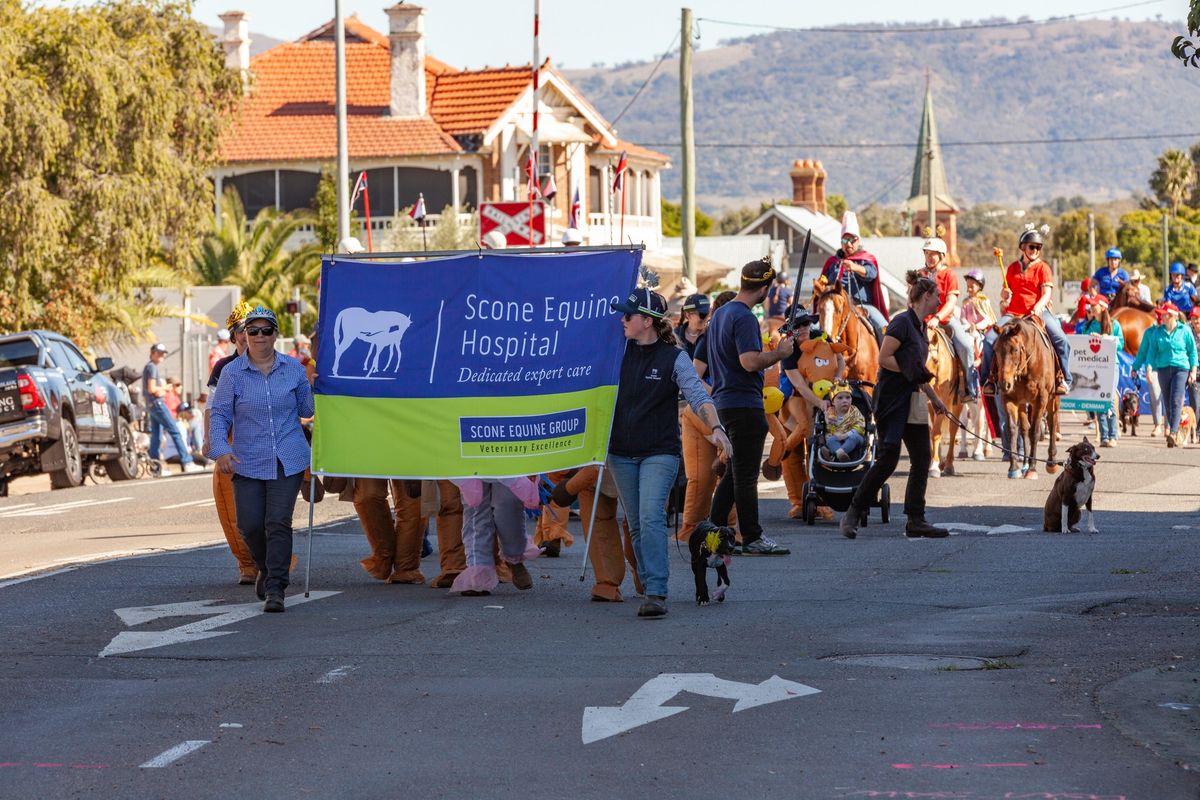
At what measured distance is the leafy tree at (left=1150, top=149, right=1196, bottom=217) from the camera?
137 metres

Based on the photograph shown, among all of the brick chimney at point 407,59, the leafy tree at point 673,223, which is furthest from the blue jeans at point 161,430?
the leafy tree at point 673,223

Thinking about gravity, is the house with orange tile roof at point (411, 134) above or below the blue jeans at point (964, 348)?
above

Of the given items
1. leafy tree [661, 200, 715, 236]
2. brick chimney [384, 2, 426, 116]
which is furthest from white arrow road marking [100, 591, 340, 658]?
leafy tree [661, 200, 715, 236]

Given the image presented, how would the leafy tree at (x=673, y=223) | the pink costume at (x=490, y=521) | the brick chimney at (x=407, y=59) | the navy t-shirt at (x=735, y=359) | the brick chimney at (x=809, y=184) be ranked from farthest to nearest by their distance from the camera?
1. the leafy tree at (x=673, y=223)
2. the brick chimney at (x=809, y=184)
3. the brick chimney at (x=407, y=59)
4. the navy t-shirt at (x=735, y=359)
5. the pink costume at (x=490, y=521)

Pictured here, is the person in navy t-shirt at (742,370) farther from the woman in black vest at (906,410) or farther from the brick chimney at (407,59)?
the brick chimney at (407,59)

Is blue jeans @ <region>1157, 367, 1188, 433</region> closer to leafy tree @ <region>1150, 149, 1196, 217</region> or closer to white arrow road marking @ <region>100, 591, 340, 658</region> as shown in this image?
white arrow road marking @ <region>100, 591, 340, 658</region>

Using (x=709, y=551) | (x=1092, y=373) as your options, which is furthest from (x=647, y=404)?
(x=1092, y=373)

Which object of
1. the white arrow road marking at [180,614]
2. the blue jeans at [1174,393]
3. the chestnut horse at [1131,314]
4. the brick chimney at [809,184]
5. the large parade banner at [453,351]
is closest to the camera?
the white arrow road marking at [180,614]

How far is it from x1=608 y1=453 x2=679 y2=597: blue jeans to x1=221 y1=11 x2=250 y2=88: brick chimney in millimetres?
51632

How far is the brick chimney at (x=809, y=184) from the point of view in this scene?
99750mm

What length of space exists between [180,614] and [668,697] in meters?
4.28

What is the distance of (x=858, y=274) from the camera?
71.2 ft

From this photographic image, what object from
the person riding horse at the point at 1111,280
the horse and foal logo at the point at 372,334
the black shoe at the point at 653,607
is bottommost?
the black shoe at the point at 653,607

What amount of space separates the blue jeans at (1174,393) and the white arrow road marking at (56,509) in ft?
47.6
